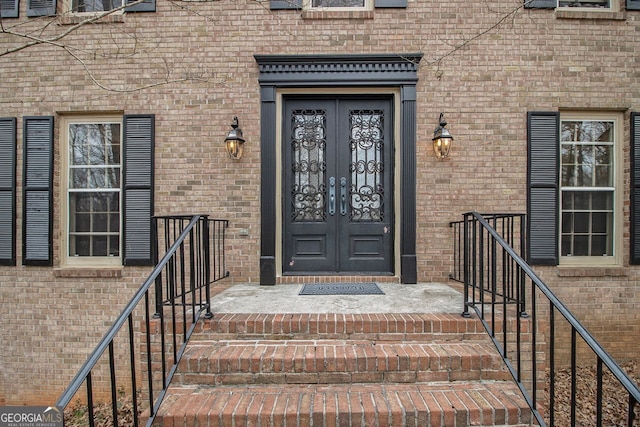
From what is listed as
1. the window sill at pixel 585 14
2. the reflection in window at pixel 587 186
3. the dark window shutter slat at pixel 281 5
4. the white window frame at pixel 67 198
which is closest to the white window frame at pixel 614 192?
the reflection in window at pixel 587 186

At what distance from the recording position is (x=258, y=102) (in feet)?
13.3

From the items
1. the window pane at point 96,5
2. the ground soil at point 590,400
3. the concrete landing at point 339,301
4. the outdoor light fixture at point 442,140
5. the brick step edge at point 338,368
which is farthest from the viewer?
the window pane at point 96,5

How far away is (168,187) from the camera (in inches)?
160

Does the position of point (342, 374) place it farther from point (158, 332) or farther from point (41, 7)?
point (41, 7)

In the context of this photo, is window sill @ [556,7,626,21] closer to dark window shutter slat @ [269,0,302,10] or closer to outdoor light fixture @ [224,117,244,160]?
dark window shutter slat @ [269,0,302,10]

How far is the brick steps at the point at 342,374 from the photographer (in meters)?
2.01

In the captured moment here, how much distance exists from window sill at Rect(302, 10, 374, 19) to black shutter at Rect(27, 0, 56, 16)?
3295 millimetres

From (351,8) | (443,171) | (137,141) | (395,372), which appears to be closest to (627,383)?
(395,372)

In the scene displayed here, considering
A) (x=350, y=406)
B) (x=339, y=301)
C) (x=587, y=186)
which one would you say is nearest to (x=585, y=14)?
(x=587, y=186)

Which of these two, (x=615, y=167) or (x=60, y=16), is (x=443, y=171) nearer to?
(x=615, y=167)

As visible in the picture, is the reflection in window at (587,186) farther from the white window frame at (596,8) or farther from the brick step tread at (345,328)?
the brick step tread at (345,328)

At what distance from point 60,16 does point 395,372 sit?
18.4 feet

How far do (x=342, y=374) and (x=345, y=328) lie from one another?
1.20 ft

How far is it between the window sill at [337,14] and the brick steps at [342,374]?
360 centimetres
